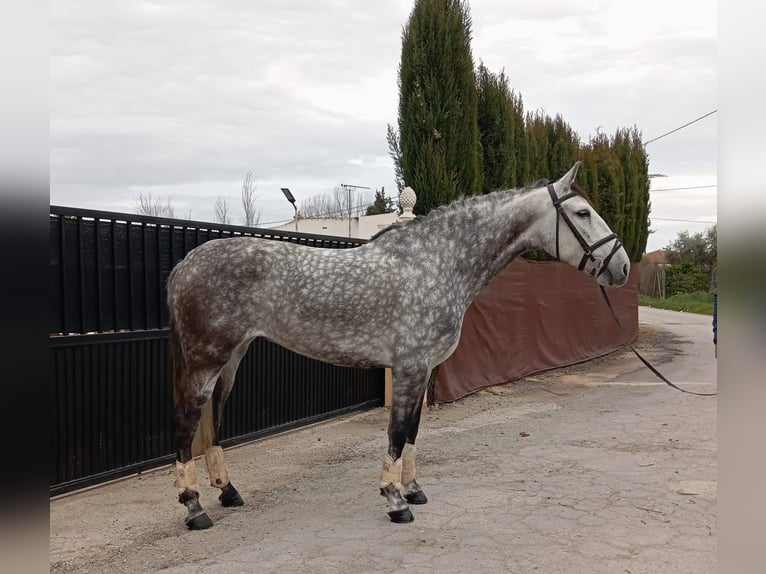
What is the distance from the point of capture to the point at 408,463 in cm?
392

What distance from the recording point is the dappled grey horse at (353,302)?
356 cm

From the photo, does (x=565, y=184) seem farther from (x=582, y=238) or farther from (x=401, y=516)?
(x=401, y=516)

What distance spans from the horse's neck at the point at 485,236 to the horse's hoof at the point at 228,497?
2.03m

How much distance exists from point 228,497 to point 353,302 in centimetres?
160

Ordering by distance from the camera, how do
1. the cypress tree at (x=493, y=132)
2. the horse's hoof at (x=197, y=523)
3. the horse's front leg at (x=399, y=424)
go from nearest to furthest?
the horse's hoof at (x=197, y=523) → the horse's front leg at (x=399, y=424) → the cypress tree at (x=493, y=132)

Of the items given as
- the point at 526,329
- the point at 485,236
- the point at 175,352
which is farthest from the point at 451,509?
the point at 526,329

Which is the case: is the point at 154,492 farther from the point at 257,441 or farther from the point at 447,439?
the point at 447,439

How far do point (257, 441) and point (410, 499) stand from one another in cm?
224

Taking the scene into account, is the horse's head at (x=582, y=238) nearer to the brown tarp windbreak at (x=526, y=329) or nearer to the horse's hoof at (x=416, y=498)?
the horse's hoof at (x=416, y=498)

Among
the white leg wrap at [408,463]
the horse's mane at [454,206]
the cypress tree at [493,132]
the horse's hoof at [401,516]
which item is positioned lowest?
the horse's hoof at [401,516]

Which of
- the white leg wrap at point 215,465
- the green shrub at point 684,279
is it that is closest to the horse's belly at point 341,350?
the white leg wrap at point 215,465

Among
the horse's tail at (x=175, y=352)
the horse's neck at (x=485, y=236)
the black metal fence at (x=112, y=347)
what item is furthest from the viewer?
the black metal fence at (x=112, y=347)

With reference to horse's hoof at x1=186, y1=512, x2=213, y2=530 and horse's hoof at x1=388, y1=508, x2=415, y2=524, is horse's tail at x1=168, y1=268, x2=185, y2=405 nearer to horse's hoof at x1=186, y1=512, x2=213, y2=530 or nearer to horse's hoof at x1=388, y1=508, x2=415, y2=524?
horse's hoof at x1=186, y1=512, x2=213, y2=530
